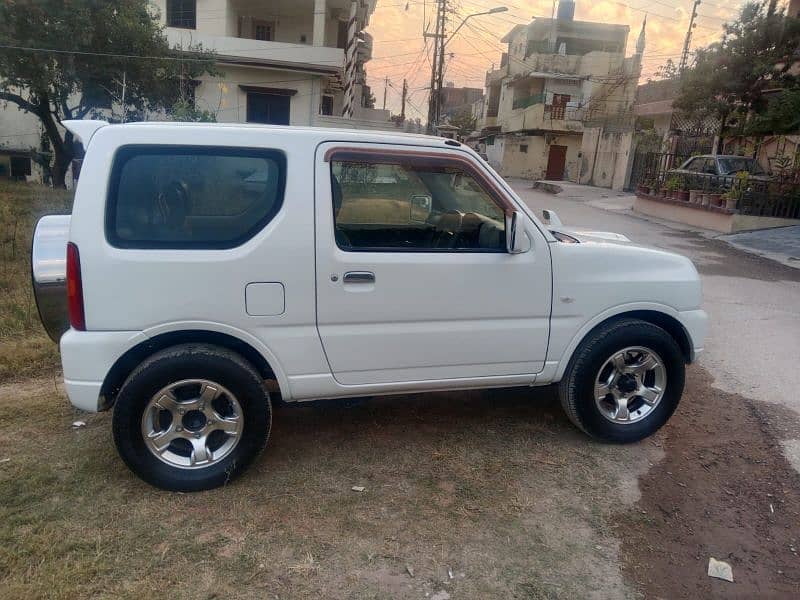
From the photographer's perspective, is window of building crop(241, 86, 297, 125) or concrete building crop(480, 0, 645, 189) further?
concrete building crop(480, 0, 645, 189)

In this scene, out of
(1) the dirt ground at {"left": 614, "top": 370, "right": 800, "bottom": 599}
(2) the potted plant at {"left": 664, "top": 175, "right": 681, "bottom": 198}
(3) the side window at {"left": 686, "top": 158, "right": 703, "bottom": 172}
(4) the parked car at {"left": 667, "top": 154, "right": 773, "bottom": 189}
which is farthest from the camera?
(3) the side window at {"left": 686, "top": 158, "right": 703, "bottom": 172}

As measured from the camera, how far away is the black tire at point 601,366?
377cm

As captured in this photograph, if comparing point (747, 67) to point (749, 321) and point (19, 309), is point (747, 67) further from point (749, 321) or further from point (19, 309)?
point (19, 309)

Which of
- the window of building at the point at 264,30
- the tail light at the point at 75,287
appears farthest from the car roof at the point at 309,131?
the window of building at the point at 264,30

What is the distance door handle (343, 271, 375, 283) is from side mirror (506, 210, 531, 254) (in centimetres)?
80

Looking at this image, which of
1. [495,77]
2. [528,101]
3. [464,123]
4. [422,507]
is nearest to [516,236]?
[422,507]

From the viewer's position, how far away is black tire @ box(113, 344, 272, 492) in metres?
3.10

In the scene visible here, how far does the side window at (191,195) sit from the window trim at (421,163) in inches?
13.6

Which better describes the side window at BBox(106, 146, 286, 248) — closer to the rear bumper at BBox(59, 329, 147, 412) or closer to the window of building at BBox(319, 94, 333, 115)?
the rear bumper at BBox(59, 329, 147, 412)

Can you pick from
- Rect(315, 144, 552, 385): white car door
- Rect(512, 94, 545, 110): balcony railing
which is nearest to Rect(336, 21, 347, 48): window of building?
Rect(512, 94, 545, 110): balcony railing

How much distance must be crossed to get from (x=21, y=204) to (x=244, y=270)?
467 inches

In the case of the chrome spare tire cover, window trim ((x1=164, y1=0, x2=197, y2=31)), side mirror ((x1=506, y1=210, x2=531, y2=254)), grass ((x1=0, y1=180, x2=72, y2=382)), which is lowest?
grass ((x1=0, y1=180, x2=72, y2=382))

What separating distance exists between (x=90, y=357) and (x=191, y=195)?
3.09 ft

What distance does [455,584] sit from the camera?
8.82ft
